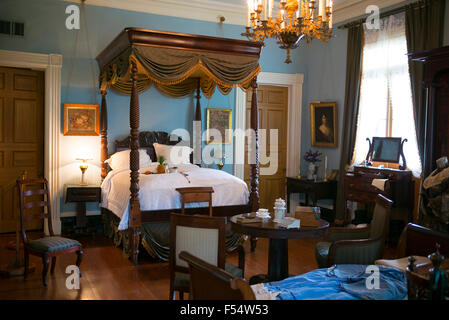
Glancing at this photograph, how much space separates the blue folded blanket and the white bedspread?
2689 millimetres

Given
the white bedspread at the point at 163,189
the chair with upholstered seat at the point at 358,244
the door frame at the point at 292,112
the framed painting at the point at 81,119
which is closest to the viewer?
the chair with upholstered seat at the point at 358,244

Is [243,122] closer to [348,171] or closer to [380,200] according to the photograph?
[348,171]

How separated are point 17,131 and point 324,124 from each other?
519 centimetres

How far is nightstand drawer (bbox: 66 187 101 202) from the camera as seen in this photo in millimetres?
6270

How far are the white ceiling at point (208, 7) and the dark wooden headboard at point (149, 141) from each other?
2022 millimetres

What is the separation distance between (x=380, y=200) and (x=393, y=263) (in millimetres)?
823

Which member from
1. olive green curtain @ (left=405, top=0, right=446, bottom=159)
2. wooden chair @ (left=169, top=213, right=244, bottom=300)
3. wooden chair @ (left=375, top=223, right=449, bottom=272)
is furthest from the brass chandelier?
olive green curtain @ (left=405, top=0, right=446, bottom=159)

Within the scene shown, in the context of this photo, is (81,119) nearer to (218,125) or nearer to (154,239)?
(218,125)

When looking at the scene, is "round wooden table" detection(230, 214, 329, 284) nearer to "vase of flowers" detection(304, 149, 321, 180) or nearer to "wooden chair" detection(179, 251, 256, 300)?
"wooden chair" detection(179, 251, 256, 300)

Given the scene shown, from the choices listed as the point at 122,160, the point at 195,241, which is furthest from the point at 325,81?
the point at 195,241

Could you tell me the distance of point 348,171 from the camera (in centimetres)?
691

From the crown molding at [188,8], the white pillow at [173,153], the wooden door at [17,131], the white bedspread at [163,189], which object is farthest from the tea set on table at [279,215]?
the crown molding at [188,8]

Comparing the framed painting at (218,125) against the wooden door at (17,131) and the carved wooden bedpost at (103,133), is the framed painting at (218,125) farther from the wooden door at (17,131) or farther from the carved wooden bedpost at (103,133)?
the wooden door at (17,131)

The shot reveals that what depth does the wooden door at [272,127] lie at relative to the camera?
27.2 ft
